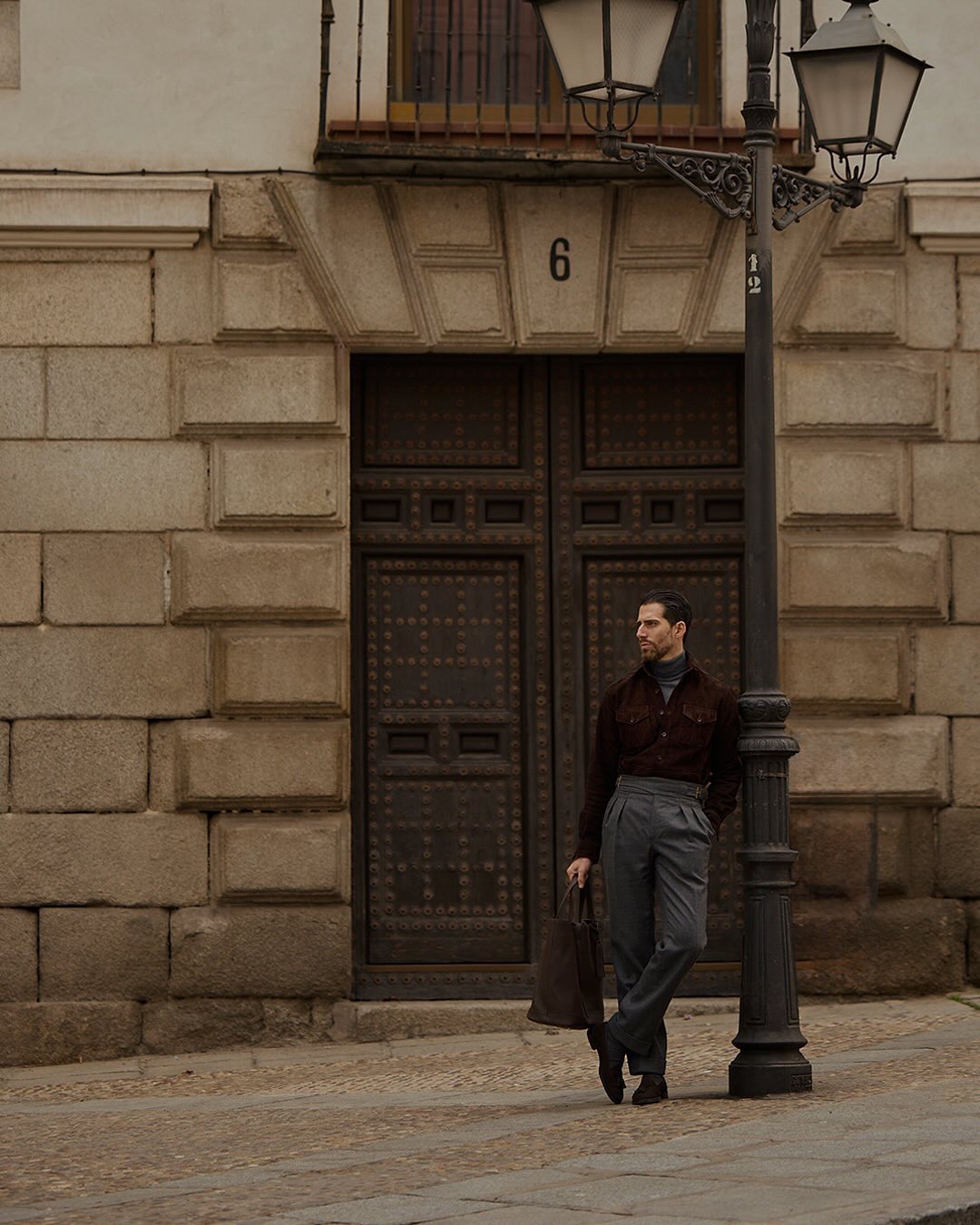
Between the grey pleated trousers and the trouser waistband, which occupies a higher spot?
the trouser waistband

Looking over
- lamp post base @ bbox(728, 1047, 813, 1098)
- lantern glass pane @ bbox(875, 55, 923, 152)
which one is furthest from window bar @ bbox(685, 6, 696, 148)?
lamp post base @ bbox(728, 1047, 813, 1098)

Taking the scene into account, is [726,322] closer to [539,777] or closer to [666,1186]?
[539,777]

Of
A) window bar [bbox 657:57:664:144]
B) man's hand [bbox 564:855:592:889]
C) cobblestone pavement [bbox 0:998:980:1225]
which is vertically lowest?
cobblestone pavement [bbox 0:998:980:1225]

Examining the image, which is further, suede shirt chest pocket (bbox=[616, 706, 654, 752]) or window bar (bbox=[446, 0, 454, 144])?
window bar (bbox=[446, 0, 454, 144])

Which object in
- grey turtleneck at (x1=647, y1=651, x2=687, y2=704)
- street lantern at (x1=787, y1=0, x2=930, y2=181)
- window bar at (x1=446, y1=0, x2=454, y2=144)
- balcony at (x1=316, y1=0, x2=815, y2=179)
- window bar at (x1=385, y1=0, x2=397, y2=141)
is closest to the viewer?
grey turtleneck at (x1=647, y1=651, x2=687, y2=704)

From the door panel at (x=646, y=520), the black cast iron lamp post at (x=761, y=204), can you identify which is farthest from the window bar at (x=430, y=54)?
the black cast iron lamp post at (x=761, y=204)

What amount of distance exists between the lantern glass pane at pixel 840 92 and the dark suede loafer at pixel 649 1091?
3.65 metres

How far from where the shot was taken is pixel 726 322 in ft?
35.8

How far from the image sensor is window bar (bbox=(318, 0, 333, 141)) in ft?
35.1

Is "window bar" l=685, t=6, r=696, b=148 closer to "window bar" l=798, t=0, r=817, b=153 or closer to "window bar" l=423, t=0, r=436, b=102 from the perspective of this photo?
"window bar" l=798, t=0, r=817, b=153

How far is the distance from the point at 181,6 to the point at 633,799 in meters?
5.14

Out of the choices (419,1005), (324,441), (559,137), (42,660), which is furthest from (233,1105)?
(559,137)

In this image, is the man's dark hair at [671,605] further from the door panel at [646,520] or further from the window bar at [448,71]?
the window bar at [448,71]

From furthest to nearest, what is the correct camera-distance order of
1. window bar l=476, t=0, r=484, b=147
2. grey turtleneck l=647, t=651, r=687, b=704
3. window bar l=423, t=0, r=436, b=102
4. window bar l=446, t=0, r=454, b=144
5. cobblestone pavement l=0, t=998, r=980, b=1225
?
window bar l=423, t=0, r=436, b=102
window bar l=476, t=0, r=484, b=147
window bar l=446, t=0, r=454, b=144
grey turtleneck l=647, t=651, r=687, b=704
cobblestone pavement l=0, t=998, r=980, b=1225
